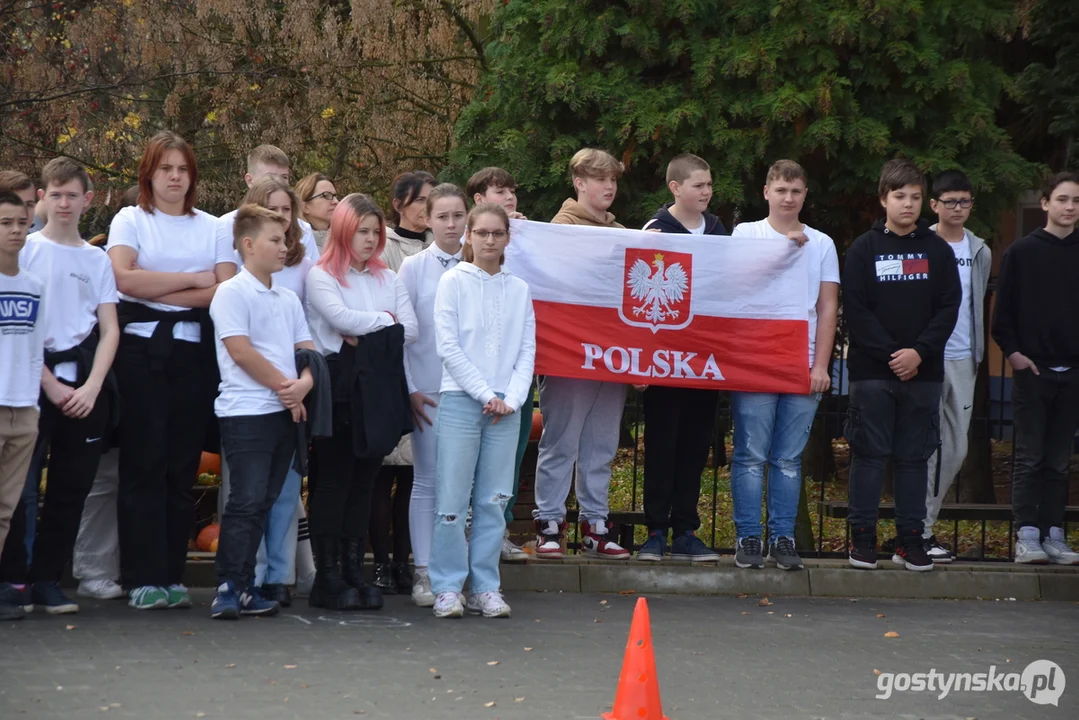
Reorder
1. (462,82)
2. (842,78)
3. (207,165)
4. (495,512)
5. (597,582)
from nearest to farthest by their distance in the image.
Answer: (495,512), (597,582), (842,78), (462,82), (207,165)

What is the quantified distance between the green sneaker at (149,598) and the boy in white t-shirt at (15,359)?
588 mm

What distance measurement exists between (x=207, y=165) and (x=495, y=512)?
9.70m

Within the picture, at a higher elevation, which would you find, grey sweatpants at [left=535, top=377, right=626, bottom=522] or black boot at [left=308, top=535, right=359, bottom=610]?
grey sweatpants at [left=535, top=377, right=626, bottom=522]

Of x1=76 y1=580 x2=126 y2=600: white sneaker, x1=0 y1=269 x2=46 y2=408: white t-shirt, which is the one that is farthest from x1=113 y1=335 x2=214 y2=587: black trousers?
x1=0 y1=269 x2=46 y2=408: white t-shirt

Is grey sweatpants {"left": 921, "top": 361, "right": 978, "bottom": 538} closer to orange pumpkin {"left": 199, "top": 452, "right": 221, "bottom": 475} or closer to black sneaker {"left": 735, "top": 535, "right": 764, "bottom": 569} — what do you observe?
black sneaker {"left": 735, "top": 535, "right": 764, "bottom": 569}

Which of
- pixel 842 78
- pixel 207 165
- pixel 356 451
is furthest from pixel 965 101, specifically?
pixel 207 165

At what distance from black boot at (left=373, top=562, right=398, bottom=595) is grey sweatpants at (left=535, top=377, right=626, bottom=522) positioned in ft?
3.45

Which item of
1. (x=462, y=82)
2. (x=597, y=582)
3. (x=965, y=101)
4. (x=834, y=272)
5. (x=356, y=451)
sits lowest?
(x=597, y=582)

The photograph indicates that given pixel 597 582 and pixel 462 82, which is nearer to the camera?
pixel 597 582

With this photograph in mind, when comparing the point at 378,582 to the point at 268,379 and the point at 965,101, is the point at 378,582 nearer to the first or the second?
the point at 268,379

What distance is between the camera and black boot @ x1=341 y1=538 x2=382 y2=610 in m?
7.59

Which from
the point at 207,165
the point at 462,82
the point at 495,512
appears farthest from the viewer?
the point at 207,165

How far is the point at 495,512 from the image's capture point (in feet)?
25.1

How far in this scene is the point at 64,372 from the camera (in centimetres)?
720
